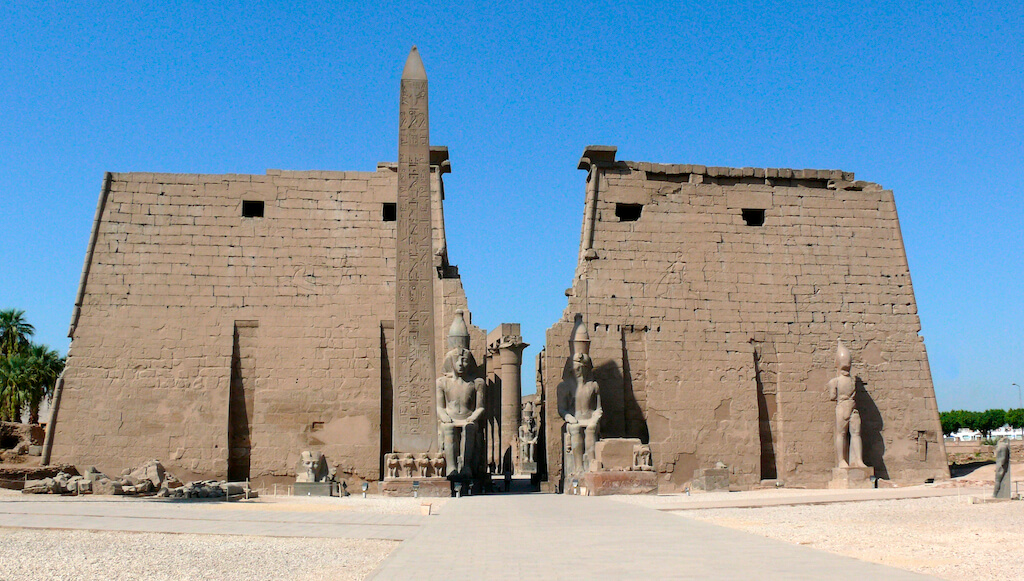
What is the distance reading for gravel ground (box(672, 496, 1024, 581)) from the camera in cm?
506

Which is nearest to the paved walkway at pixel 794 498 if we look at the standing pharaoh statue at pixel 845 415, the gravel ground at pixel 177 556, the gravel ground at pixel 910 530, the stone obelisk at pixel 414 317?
the gravel ground at pixel 910 530

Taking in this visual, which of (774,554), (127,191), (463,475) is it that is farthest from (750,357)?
(127,191)

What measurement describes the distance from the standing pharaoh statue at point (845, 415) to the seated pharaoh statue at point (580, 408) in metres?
3.88

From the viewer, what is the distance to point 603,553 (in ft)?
17.5

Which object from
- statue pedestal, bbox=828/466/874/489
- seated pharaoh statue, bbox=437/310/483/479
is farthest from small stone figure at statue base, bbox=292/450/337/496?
statue pedestal, bbox=828/466/874/489

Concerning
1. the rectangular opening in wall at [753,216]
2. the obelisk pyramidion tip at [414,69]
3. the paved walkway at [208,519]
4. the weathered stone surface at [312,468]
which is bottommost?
the paved walkway at [208,519]

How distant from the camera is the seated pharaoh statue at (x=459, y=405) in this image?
471 inches

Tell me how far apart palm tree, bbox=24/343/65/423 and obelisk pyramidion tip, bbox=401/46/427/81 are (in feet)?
47.9

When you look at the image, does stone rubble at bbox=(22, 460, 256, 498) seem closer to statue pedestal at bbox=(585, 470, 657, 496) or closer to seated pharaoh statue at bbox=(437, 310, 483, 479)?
seated pharaoh statue at bbox=(437, 310, 483, 479)

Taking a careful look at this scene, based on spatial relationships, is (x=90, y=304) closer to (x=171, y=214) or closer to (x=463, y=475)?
(x=171, y=214)

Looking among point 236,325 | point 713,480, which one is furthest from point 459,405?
point 713,480

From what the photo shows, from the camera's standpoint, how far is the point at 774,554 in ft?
17.1

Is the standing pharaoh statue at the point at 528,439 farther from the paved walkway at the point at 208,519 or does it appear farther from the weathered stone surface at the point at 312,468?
the paved walkway at the point at 208,519

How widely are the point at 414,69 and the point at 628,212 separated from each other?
14.3ft
